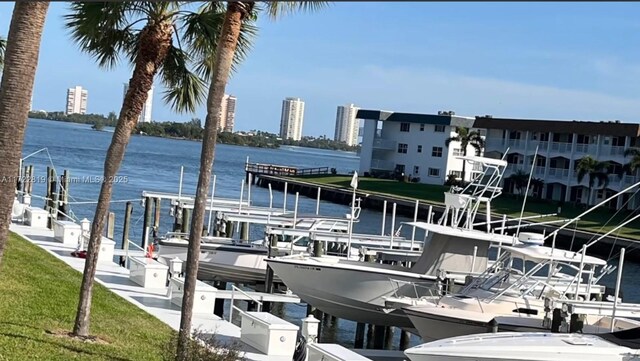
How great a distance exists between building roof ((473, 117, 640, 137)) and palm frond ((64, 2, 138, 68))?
61105 millimetres

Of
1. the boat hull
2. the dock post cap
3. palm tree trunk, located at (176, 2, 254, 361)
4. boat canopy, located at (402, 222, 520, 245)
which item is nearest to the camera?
palm tree trunk, located at (176, 2, 254, 361)

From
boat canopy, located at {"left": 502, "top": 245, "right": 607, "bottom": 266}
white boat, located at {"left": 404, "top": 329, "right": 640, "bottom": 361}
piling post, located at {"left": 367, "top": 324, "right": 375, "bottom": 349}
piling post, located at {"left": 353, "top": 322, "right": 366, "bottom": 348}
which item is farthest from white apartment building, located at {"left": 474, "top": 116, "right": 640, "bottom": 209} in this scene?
white boat, located at {"left": 404, "top": 329, "right": 640, "bottom": 361}

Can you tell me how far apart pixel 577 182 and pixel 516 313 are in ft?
180

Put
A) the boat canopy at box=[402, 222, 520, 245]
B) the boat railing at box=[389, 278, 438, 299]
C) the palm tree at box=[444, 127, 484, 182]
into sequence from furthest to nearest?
the palm tree at box=[444, 127, 484, 182] < the boat canopy at box=[402, 222, 520, 245] < the boat railing at box=[389, 278, 438, 299]

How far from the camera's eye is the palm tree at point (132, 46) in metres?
13.1

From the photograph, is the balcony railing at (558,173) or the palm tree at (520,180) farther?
the palm tree at (520,180)

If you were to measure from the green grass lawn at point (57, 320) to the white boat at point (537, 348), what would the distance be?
4428 mm

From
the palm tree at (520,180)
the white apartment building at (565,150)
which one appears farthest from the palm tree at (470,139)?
the palm tree at (520,180)

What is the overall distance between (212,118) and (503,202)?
206 ft

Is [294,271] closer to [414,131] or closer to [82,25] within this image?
[82,25]

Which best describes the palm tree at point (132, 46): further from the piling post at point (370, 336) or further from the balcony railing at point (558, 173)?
the balcony railing at point (558, 173)

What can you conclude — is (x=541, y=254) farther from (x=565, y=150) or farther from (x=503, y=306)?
(x=565, y=150)

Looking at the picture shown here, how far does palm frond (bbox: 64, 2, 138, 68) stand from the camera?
512 inches

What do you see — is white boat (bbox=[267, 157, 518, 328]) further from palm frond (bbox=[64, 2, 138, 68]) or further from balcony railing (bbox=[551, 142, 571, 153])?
balcony railing (bbox=[551, 142, 571, 153])
